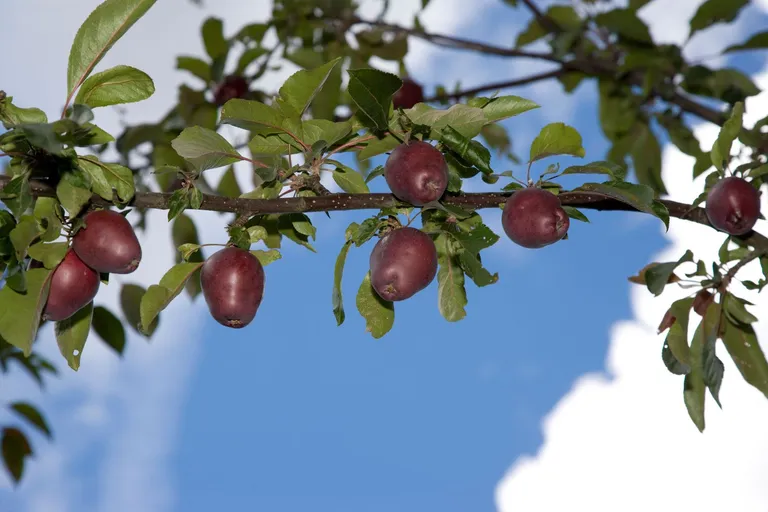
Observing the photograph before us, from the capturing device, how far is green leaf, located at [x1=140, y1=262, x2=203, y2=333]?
1.29 metres

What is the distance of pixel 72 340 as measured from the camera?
1411mm

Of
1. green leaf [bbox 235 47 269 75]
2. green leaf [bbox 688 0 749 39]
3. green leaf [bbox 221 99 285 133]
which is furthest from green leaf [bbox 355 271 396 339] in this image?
green leaf [bbox 688 0 749 39]

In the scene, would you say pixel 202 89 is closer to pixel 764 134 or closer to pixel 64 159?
pixel 64 159

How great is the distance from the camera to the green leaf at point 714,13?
2826 millimetres

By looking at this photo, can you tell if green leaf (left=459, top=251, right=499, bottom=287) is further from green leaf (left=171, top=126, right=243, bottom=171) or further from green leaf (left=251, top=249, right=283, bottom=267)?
green leaf (left=171, top=126, right=243, bottom=171)

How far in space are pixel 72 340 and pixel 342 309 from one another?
0.50m

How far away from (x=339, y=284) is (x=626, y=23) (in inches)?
81.3

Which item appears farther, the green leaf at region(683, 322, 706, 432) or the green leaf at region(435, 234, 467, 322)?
the green leaf at region(683, 322, 706, 432)

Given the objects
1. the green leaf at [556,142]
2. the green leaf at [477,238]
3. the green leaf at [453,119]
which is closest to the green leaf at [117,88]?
the green leaf at [453,119]

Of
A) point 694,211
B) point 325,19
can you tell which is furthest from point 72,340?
point 325,19

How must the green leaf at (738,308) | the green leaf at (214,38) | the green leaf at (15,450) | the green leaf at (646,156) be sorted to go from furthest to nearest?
1. the green leaf at (15,450)
2. the green leaf at (646,156)
3. the green leaf at (214,38)
4. the green leaf at (738,308)

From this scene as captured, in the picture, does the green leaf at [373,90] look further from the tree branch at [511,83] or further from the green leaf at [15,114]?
the tree branch at [511,83]

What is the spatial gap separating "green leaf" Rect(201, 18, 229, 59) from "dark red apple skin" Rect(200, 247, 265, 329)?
175 centimetres

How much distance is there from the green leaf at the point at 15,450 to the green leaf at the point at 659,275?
297cm
